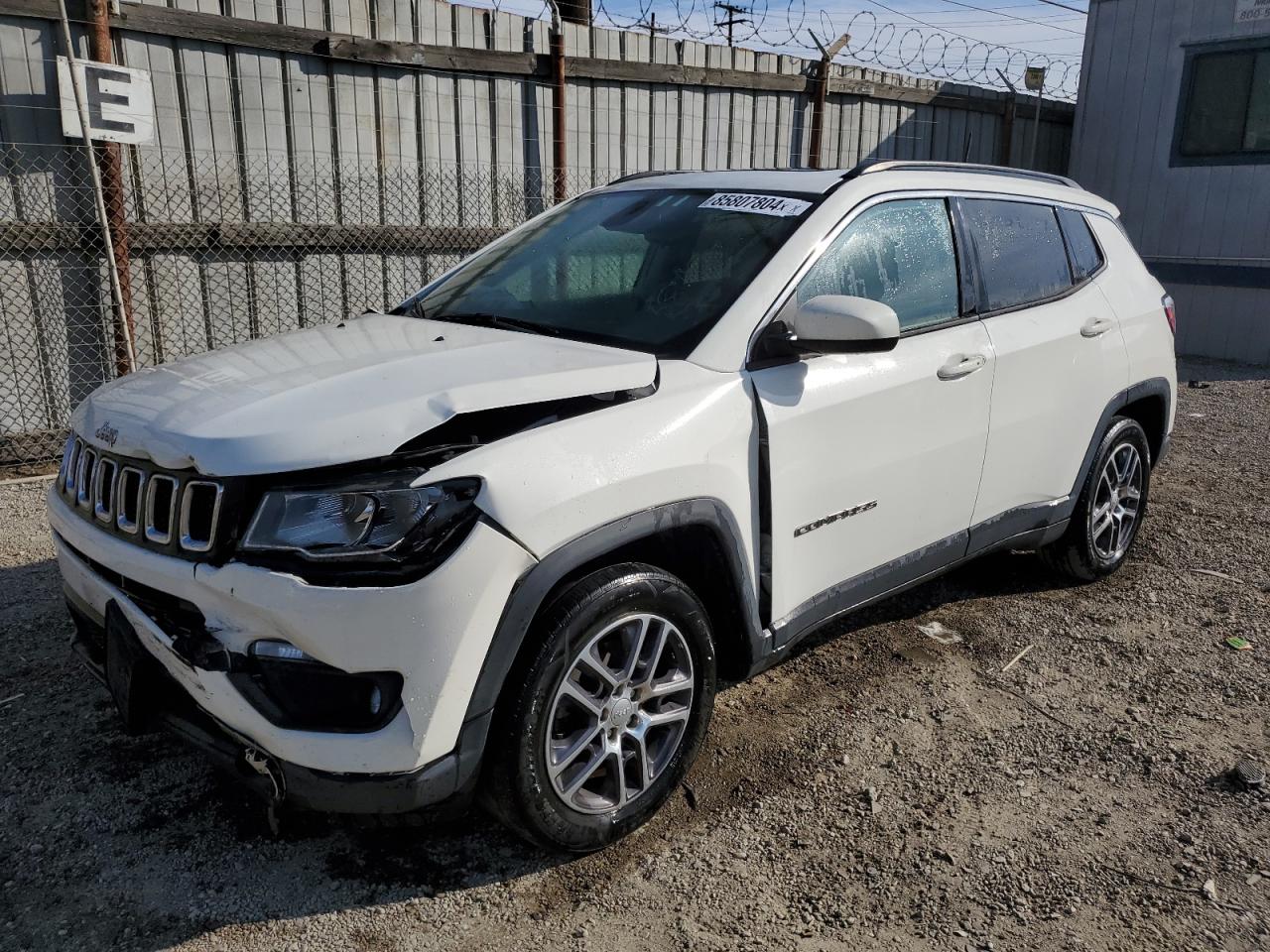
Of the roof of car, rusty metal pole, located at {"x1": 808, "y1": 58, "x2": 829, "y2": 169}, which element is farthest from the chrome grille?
rusty metal pole, located at {"x1": 808, "y1": 58, "x2": 829, "y2": 169}

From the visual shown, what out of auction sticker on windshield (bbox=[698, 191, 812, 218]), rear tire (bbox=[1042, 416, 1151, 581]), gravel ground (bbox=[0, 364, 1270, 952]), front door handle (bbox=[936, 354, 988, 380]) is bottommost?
gravel ground (bbox=[0, 364, 1270, 952])

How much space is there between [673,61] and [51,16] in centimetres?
495

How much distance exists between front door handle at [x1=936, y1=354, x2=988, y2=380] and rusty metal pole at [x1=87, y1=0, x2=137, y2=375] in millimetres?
5038

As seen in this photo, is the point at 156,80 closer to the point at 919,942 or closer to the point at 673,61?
the point at 673,61

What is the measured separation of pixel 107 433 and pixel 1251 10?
1259 cm

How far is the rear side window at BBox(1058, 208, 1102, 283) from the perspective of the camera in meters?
4.42

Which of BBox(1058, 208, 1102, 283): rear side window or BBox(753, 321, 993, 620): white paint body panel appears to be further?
BBox(1058, 208, 1102, 283): rear side window

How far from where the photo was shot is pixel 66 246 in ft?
20.5

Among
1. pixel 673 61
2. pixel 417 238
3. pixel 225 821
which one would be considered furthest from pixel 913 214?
pixel 673 61

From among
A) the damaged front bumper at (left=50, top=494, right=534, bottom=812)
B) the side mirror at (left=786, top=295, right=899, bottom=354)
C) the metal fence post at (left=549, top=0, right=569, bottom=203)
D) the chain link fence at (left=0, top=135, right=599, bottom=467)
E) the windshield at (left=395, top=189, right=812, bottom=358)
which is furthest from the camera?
the metal fence post at (left=549, top=0, right=569, bottom=203)

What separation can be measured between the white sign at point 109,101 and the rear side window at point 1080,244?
5.08 meters

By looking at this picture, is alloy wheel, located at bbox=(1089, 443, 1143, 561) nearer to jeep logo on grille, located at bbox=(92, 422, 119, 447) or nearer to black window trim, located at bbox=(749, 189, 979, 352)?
black window trim, located at bbox=(749, 189, 979, 352)

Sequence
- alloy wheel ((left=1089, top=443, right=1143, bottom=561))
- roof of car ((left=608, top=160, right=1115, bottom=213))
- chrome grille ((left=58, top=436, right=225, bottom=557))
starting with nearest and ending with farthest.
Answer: chrome grille ((left=58, top=436, right=225, bottom=557)), roof of car ((left=608, top=160, right=1115, bottom=213)), alloy wheel ((left=1089, top=443, right=1143, bottom=561))

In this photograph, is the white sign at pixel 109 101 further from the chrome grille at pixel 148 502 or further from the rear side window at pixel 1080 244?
the rear side window at pixel 1080 244
